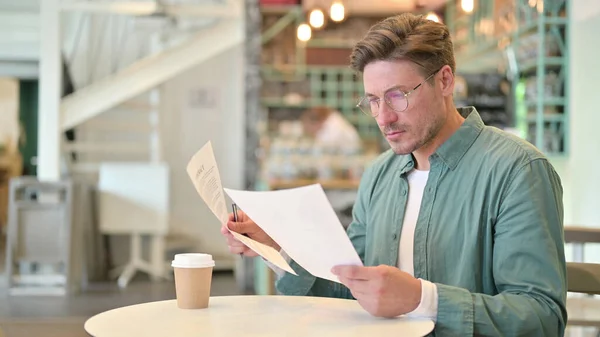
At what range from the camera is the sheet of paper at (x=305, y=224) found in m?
1.40

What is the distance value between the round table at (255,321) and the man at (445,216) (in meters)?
0.05

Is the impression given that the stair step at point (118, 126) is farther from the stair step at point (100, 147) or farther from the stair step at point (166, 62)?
the stair step at point (166, 62)

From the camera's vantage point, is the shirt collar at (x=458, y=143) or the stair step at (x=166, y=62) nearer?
the shirt collar at (x=458, y=143)

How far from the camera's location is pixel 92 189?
758cm

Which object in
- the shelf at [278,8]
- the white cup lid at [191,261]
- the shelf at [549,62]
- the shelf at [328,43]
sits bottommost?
the white cup lid at [191,261]

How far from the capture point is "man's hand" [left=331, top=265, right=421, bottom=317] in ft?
4.76

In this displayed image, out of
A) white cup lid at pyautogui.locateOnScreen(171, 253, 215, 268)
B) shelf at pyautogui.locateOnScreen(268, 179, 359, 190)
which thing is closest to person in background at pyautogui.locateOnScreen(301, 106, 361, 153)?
shelf at pyautogui.locateOnScreen(268, 179, 359, 190)

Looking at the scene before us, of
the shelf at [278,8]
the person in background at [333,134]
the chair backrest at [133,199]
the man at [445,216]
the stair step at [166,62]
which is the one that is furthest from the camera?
the shelf at [278,8]

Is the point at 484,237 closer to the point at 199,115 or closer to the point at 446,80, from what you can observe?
the point at 446,80

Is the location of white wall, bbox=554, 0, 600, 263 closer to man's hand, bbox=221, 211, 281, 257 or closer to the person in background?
the person in background

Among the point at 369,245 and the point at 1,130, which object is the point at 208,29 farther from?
the point at 1,130

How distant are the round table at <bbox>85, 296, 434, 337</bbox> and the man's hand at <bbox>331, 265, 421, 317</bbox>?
3 centimetres

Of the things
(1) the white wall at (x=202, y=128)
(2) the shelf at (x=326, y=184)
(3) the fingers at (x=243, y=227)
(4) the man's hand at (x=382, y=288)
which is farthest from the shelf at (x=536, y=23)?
(1) the white wall at (x=202, y=128)

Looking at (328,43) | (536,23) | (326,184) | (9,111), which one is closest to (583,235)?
(536,23)
